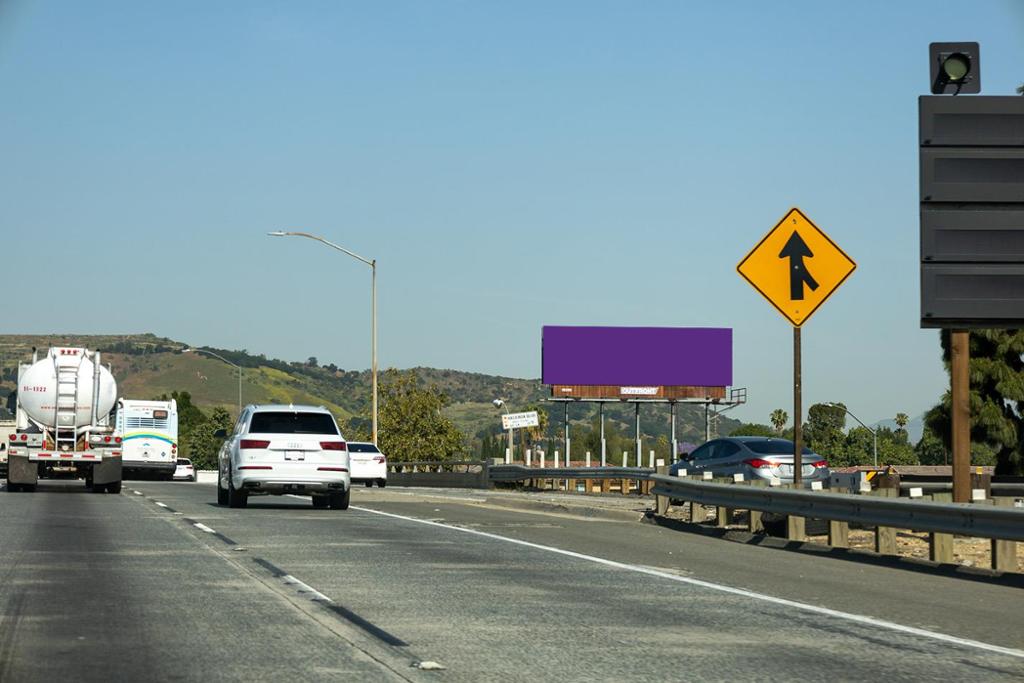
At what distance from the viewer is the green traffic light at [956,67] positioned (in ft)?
67.4

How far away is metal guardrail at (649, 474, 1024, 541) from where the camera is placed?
1510cm

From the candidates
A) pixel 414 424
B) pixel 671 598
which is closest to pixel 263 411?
pixel 671 598

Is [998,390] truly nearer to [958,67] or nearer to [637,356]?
[958,67]

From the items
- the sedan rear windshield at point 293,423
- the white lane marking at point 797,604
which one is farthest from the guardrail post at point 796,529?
the sedan rear windshield at point 293,423

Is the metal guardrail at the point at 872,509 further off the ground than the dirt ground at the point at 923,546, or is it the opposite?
the metal guardrail at the point at 872,509

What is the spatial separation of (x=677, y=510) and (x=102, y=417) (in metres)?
15.0

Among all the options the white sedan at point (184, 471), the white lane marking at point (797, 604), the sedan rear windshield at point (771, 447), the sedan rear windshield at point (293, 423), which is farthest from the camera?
the white sedan at point (184, 471)

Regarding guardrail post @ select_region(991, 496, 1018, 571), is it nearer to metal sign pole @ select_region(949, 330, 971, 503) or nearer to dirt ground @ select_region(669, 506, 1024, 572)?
dirt ground @ select_region(669, 506, 1024, 572)

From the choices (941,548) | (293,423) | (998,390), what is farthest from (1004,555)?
(998,390)

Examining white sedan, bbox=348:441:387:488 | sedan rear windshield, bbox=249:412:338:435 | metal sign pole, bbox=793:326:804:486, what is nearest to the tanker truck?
Result: sedan rear windshield, bbox=249:412:338:435

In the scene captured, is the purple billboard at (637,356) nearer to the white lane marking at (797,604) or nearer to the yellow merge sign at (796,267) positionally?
the yellow merge sign at (796,267)

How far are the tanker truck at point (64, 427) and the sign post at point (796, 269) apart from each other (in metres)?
19.4

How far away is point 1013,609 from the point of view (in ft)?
42.5

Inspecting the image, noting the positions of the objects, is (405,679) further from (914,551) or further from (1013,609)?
(914,551)
